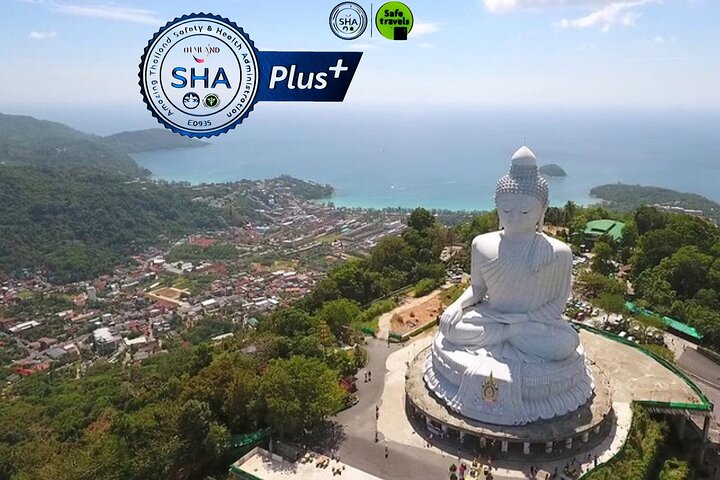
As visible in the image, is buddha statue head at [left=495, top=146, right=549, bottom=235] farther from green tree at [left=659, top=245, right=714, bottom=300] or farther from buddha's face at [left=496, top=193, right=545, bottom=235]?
green tree at [left=659, top=245, right=714, bottom=300]

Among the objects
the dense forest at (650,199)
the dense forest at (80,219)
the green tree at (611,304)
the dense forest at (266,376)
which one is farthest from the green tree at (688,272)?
the dense forest at (80,219)

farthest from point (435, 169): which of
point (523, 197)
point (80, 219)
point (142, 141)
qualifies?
point (523, 197)

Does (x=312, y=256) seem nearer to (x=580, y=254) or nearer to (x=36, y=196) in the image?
(x=36, y=196)

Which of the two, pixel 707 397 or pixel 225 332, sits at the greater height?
pixel 707 397

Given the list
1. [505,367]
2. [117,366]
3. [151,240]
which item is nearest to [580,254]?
[505,367]

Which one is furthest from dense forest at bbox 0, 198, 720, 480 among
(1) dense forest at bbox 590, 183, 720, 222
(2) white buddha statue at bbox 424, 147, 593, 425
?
(1) dense forest at bbox 590, 183, 720, 222
